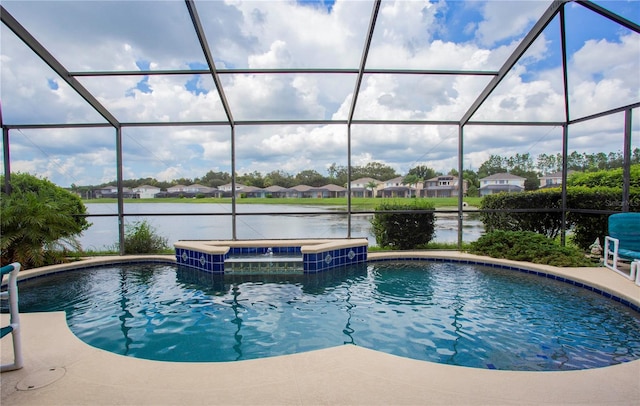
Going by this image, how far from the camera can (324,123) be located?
28.8 ft

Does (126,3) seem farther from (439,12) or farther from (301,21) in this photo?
(439,12)

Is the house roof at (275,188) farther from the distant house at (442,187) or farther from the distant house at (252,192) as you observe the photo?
the distant house at (442,187)

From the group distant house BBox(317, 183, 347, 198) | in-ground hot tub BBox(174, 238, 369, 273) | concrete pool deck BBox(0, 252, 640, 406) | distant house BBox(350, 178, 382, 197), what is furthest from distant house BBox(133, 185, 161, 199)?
concrete pool deck BBox(0, 252, 640, 406)

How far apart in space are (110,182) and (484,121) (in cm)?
967

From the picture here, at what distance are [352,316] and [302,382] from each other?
2152mm

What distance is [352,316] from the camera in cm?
464

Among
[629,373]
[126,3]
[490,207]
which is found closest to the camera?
[629,373]

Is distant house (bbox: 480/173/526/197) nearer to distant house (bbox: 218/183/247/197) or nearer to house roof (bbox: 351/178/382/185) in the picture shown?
house roof (bbox: 351/178/382/185)

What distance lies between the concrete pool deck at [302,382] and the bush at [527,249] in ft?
15.7

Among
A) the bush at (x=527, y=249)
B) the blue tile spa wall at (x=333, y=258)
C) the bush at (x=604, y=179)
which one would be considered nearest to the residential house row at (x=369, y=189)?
the bush at (x=604, y=179)

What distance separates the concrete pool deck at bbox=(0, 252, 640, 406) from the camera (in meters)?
2.36

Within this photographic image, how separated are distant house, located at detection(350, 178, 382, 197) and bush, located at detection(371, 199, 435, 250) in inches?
22.5

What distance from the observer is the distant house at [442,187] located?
943 cm

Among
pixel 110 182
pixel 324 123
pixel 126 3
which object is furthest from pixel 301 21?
pixel 110 182
